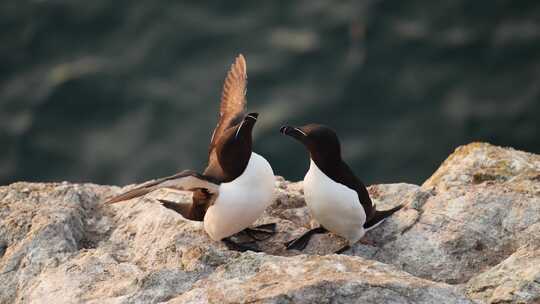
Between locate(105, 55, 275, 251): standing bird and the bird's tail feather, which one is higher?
locate(105, 55, 275, 251): standing bird

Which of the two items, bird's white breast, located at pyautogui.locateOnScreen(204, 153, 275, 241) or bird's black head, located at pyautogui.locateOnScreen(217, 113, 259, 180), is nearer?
bird's white breast, located at pyautogui.locateOnScreen(204, 153, 275, 241)

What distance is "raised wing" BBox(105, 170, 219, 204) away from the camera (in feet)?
19.3

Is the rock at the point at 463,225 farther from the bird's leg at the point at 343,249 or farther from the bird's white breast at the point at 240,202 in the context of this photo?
the bird's white breast at the point at 240,202

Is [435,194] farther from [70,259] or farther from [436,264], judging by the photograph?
[70,259]

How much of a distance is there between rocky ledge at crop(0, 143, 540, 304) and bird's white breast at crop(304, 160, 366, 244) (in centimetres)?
17

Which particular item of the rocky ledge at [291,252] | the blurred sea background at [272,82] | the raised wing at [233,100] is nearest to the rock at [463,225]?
the rocky ledge at [291,252]

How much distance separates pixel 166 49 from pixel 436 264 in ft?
29.1

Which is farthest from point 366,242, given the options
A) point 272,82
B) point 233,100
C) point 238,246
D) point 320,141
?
point 272,82

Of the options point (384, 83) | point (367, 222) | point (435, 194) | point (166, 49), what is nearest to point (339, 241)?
point (367, 222)

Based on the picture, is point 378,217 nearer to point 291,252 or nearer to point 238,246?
point 291,252

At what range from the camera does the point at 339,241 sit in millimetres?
6797

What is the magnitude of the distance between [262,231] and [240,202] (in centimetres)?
50

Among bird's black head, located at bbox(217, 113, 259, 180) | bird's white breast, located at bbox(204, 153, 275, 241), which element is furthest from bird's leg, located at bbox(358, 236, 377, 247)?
bird's black head, located at bbox(217, 113, 259, 180)

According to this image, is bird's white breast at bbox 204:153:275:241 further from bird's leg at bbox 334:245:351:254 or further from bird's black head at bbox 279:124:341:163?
bird's leg at bbox 334:245:351:254
